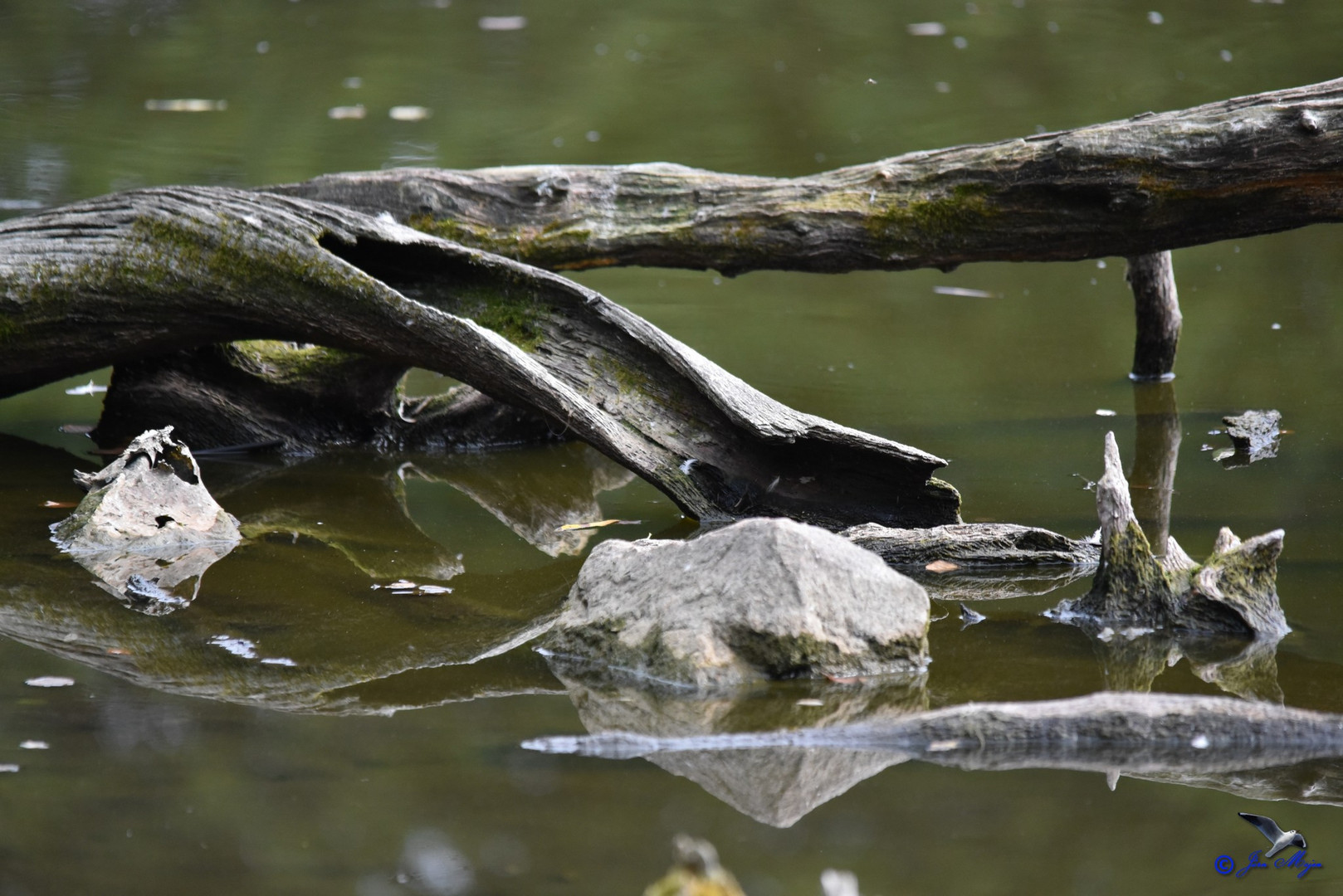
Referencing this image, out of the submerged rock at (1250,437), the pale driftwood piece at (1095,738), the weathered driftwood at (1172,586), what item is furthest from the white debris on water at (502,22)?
the pale driftwood piece at (1095,738)

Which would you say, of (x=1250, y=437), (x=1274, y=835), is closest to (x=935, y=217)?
(x=1250, y=437)

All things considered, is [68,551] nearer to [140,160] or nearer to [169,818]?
[169,818]

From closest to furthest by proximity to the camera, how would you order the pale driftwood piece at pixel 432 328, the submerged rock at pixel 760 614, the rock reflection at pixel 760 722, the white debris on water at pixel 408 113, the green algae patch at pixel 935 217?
the rock reflection at pixel 760 722
the submerged rock at pixel 760 614
the pale driftwood piece at pixel 432 328
the green algae patch at pixel 935 217
the white debris on water at pixel 408 113

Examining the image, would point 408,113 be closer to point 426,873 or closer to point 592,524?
point 592,524

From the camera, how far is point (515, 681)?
3.25m

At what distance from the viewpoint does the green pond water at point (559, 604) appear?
8.10ft

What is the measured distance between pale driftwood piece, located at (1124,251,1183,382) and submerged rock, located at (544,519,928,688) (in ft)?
Result: 11.3

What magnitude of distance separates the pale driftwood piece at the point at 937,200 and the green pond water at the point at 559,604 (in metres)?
0.83

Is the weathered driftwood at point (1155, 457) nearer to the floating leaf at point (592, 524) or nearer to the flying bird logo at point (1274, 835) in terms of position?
the flying bird logo at point (1274, 835)

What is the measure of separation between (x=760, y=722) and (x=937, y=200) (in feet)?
9.30

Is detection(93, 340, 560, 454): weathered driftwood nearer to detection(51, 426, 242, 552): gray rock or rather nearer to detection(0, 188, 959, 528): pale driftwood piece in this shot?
detection(0, 188, 959, 528): pale driftwood piece

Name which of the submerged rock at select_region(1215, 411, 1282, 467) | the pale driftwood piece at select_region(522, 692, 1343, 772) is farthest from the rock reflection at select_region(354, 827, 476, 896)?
the submerged rock at select_region(1215, 411, 1282, 467)

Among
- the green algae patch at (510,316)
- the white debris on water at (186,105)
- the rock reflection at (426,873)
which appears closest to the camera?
the rock reflection at (426,873)

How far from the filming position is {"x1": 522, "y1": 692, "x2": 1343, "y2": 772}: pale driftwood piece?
108 inches
